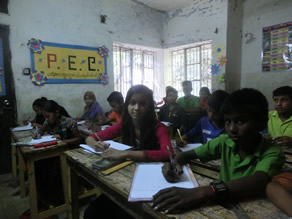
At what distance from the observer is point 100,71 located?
407cm

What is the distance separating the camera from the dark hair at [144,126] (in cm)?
136

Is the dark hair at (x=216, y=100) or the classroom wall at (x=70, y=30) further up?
the classroom wall at (x=70, y=30)

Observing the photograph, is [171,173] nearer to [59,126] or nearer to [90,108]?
[59,126]

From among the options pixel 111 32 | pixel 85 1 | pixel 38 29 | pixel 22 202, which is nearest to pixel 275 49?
pixel 111 32

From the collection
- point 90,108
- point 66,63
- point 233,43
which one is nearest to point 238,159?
point 90,108

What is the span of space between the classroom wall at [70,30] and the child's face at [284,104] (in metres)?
3.14

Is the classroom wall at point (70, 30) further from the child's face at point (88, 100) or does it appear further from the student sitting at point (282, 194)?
the student sitting at point (282, 194)

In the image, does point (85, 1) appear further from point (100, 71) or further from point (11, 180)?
point (11, 180)

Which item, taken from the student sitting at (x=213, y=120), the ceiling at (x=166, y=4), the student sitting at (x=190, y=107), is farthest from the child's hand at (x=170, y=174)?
the ceiling at (x=166, y=4)

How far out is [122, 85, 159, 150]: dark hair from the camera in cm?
136

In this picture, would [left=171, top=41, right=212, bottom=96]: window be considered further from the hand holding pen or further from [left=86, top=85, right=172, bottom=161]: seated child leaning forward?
the hand holding pen

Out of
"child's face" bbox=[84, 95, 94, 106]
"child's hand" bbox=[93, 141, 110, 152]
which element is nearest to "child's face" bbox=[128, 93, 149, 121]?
"child's hand" bbox=[93, 141, 110, 152]

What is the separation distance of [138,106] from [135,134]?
234 millimetres

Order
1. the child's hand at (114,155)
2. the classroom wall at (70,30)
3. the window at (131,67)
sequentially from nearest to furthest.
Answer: the child's hand at (114,155) → the classroom wall at (70,30) → the window at (131,67)
